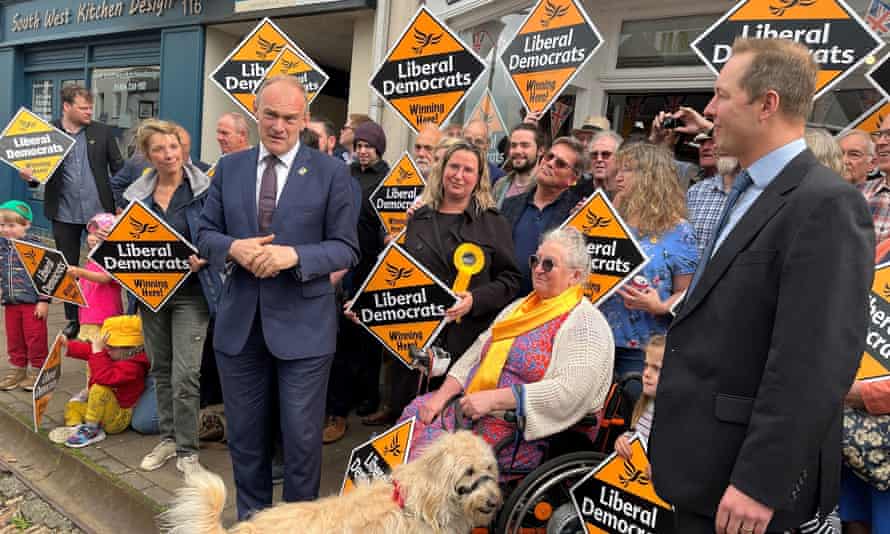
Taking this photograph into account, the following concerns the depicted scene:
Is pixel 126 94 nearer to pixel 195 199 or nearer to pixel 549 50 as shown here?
pixel 195 199

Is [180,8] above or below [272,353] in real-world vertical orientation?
above

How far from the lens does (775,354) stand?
1451 mm

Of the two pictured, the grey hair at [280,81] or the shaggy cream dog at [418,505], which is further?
the grey hair at [280,81]

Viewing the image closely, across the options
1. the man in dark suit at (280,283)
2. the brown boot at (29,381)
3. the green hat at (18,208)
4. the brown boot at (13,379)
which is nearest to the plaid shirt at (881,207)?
the man in dark suit at (280,283)

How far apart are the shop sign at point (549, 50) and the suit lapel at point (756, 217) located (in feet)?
9.85

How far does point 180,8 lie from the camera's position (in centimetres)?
1004

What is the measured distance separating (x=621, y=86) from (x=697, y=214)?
3.60 m

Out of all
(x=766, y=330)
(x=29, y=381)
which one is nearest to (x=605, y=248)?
(x=766, y=330)

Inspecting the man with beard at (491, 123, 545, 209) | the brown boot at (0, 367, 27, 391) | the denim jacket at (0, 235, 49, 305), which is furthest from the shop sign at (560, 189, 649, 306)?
the brown boot at (0, 367, 27, 391)

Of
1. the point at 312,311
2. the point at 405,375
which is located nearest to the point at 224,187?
the point at 312,311

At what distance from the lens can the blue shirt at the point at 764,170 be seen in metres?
1.58

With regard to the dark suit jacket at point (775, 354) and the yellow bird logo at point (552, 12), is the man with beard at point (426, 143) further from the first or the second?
the dark suit jacket at point (775, 354)

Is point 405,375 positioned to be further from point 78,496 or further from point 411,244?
point 78,496

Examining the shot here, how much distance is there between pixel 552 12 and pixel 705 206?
2.01 metres
